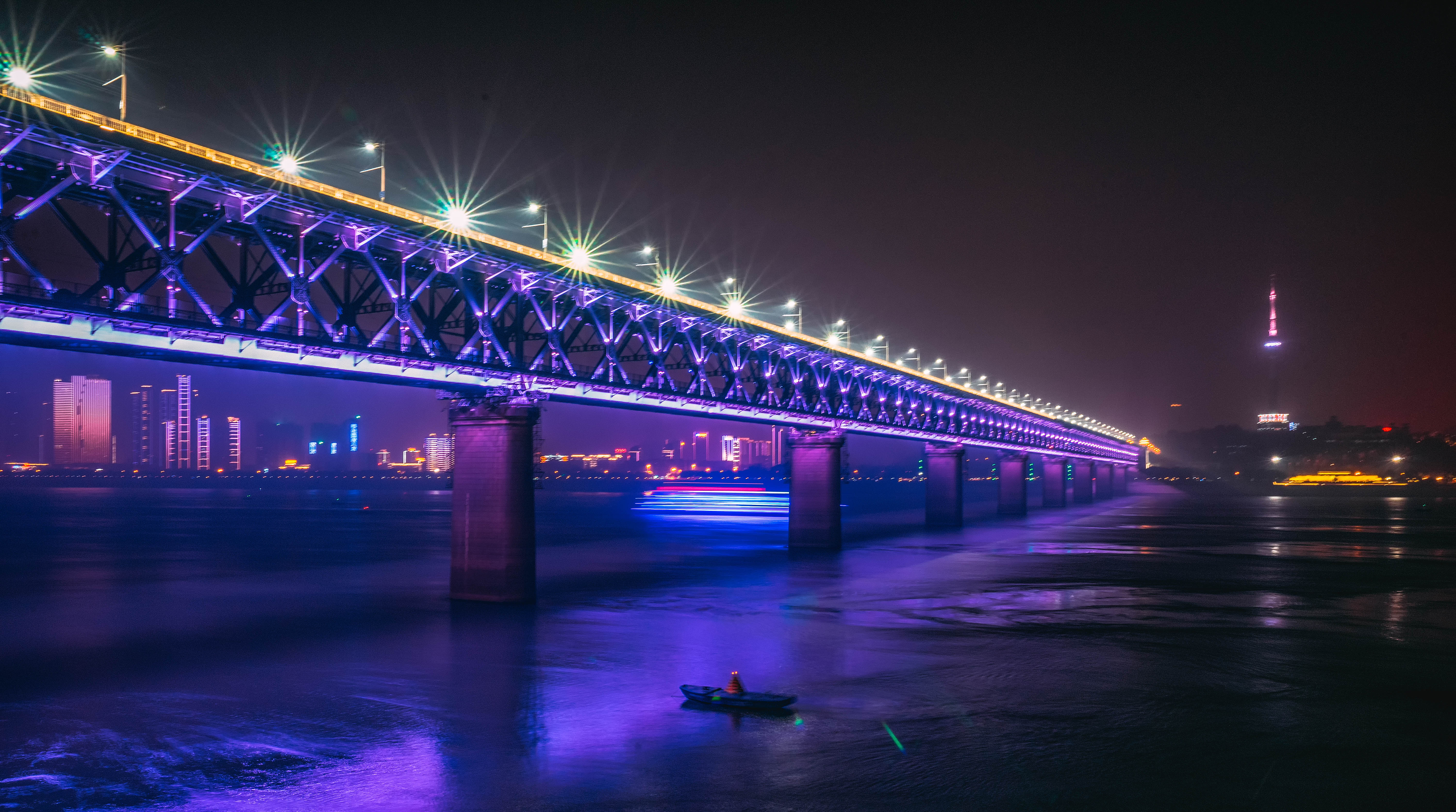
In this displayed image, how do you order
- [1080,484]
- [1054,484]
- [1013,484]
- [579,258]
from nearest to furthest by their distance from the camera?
[579,258]
[1013,484]
[1054,484]
[1080,484]

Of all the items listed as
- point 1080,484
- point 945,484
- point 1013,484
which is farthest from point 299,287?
point 1080,484

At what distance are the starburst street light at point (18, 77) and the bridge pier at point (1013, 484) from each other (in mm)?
119623

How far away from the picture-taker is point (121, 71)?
26906 millimetres

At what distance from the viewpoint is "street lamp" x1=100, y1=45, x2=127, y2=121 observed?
26750 millimetres

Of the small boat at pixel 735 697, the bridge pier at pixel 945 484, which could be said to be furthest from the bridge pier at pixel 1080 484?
the small boat at pixel 735 697

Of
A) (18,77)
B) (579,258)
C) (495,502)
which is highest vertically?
(18,77)

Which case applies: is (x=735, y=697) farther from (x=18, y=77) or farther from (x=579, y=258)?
(x=579, y=258)

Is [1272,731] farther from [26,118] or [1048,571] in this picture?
[1048,571]

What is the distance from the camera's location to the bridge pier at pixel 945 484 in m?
108

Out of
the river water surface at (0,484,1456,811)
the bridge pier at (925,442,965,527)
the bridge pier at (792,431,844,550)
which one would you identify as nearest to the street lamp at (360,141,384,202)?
the river water surface at (0,484,1456,811)

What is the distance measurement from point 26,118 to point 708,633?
25510 mm

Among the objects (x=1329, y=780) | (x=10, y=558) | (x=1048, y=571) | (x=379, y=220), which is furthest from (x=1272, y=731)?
(x=10, y=558)

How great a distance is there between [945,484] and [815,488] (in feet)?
140

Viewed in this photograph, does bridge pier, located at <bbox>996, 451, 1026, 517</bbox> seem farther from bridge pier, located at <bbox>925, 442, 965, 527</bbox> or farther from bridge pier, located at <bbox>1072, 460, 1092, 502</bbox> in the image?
bridge pier, located at <bbox>1072, 460, 1092, 502</bbox>
